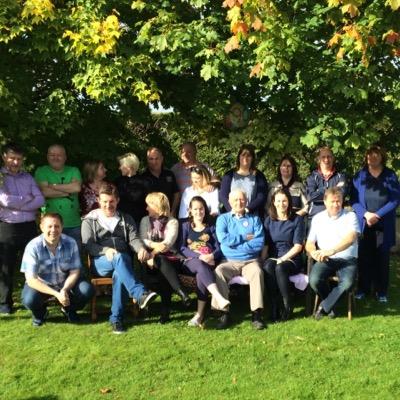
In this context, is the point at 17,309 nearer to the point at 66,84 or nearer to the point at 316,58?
the point at 66,84

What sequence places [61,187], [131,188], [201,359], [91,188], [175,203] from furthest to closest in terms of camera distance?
[175,203] → [131,188] → [91,188] → [61,187] → [201,359]

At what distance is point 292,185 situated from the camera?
6457 millimetres

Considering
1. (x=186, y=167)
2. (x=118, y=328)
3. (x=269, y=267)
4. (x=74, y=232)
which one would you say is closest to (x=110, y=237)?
(x=74, y=232)

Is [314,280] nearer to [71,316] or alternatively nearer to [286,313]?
[286,313]

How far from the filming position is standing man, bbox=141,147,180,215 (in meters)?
6.48

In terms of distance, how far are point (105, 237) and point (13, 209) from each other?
3.41 feet

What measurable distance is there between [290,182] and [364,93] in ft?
4.65

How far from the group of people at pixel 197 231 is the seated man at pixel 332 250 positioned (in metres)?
0.01

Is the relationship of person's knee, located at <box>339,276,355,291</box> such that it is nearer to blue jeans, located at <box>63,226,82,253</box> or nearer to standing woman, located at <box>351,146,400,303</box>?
standing woman, located at <box>351,146,400,303</box>

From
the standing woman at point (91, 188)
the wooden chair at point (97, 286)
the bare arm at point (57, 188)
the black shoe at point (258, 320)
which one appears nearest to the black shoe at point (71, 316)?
the wooden chair at point (97, 286)

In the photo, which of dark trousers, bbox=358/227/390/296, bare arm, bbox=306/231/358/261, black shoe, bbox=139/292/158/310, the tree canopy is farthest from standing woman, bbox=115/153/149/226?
dark trousers, bbox=358/227/390/296

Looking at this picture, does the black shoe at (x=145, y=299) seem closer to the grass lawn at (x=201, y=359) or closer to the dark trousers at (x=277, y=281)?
the grass lawn at (x=201, y=359)

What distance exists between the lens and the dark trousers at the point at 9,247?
19.3 feet

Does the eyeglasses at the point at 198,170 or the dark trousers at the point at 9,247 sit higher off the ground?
the eyeglasses at the point at 198,170
